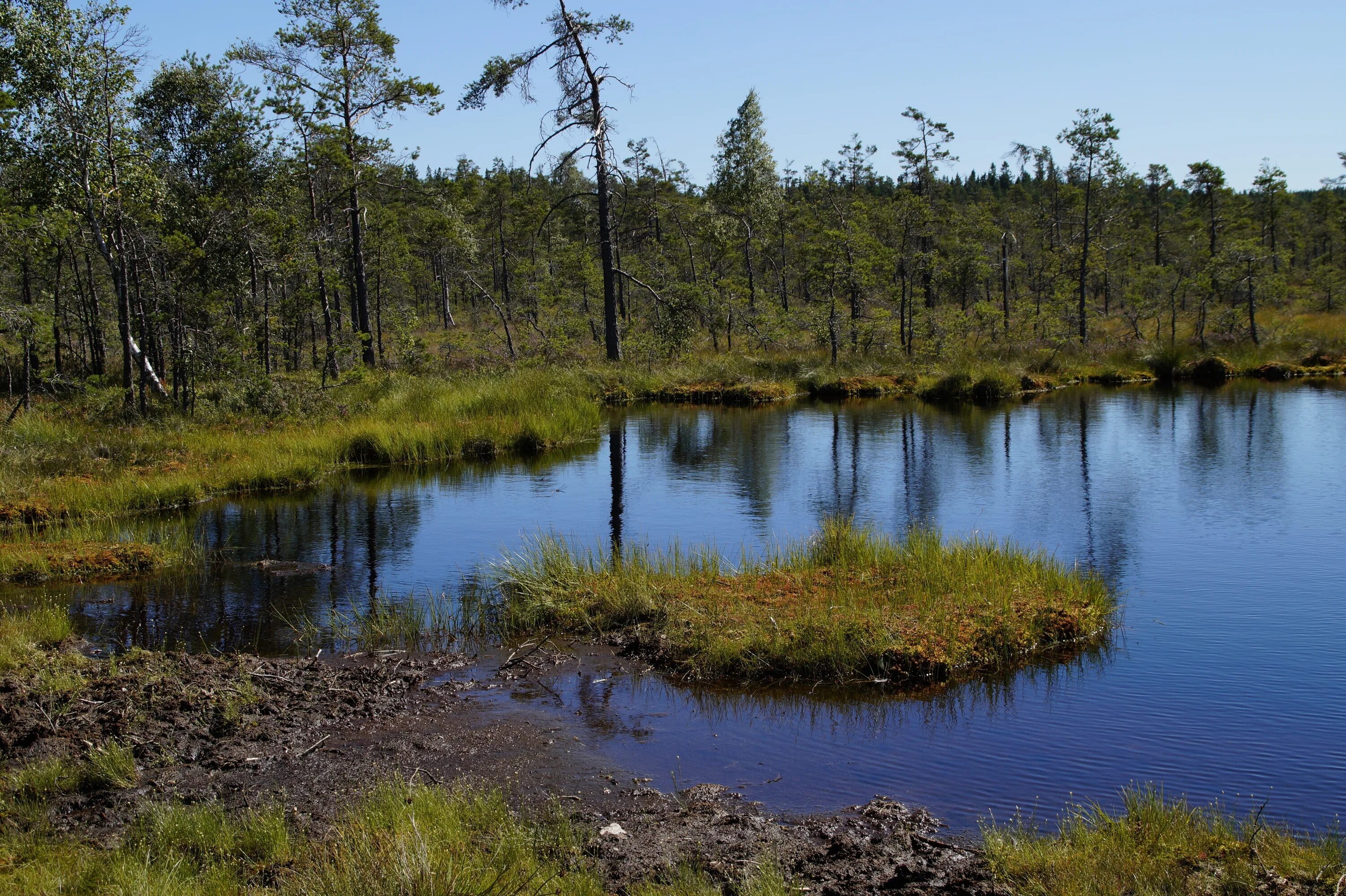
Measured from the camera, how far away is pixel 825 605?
859 cm

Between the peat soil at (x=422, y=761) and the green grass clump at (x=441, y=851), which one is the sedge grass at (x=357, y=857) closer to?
the green grass clump at (x=441, y=851)

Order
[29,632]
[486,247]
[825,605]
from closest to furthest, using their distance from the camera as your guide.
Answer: [29,632]
[825,605]
[486,247]

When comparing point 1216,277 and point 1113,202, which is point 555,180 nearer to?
point 1216,277

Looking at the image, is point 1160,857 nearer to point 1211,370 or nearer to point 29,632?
point 29,632

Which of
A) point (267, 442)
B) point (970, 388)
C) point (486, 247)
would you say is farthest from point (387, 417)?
point (486, 247)

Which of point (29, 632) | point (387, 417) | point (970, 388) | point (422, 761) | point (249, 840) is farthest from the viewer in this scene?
point (970, 388)

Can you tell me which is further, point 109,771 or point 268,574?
point 268,574

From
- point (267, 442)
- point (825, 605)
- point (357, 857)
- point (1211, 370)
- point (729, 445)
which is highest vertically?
point (1211, 370)

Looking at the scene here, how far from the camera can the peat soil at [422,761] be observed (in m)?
4.85

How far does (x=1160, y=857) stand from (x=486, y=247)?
2556 inches

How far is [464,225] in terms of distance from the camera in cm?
2953

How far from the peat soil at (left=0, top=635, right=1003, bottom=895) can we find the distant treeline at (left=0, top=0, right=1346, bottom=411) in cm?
1485

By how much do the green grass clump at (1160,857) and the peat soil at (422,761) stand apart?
25cm

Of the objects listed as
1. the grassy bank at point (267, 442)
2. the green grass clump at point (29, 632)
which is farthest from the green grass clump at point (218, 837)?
the grassy bank at point (267, 442)
